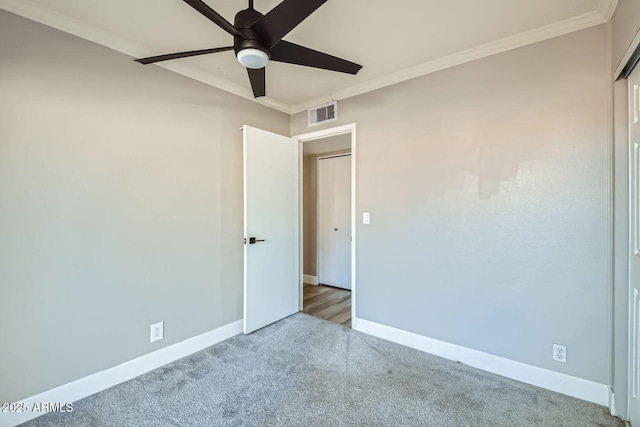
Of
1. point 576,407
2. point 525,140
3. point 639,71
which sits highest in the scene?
point 639,71

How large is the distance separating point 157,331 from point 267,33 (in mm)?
2252

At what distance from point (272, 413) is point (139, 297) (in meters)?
1.29

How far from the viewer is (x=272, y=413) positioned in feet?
5.58

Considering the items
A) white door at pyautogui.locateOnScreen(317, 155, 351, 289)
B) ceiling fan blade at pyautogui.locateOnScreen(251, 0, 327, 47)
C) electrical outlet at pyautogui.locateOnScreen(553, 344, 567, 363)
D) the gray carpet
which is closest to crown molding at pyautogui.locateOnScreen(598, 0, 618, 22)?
ceiling fan blade at pyautogui.locateOnScreen(251, 0, 327, 47)

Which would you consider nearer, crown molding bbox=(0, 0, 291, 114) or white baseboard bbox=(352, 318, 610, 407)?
crown molding bbox=(0, 0, 291, 114)

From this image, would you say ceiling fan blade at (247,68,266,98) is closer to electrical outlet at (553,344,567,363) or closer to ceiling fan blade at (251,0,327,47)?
ceiling fan blade at (251,0,327,47)

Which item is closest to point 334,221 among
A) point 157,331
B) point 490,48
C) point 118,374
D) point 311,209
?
point 311,209

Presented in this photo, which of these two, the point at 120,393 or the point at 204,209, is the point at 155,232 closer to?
the point at 204,209

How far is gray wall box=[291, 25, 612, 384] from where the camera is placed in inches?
70.8

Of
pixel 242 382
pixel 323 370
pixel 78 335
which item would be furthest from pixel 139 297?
pixel 323 370

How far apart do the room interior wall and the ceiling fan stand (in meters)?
2.91

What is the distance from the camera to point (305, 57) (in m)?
1.65

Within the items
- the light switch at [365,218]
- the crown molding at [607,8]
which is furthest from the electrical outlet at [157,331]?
the crown molding at [607,8]

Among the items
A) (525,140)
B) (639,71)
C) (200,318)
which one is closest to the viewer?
(639,71)
